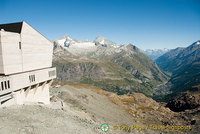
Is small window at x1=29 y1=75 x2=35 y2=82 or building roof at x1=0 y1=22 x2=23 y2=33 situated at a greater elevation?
building roof at x1=0 y1=22 x2=23 y2=33

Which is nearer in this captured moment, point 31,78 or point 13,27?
point 13,27

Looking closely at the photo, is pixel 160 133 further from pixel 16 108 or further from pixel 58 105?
pixel 16 108

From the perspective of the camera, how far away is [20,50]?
95.5ft

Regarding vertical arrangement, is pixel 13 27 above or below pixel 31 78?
above

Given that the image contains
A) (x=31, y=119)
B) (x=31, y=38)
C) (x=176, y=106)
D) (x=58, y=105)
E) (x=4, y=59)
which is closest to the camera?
(x=31, y=119)

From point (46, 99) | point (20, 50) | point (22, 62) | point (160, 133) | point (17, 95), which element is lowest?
point (160, 133)

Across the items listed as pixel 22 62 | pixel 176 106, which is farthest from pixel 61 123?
pixel 176 106

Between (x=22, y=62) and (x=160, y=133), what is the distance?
4489 centimetres

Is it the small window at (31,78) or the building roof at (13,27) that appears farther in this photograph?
the small window at (31,78)

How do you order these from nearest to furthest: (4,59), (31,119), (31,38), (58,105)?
(31,119)
(4,59)
(31,38)
(58,105)

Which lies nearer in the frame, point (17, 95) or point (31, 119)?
point (31, 119)

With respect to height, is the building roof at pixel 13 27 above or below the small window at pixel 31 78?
above

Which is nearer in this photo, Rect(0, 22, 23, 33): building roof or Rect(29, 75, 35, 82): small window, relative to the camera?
Rect(0, 22, 23, 33): building roof

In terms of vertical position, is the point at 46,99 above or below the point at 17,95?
below
